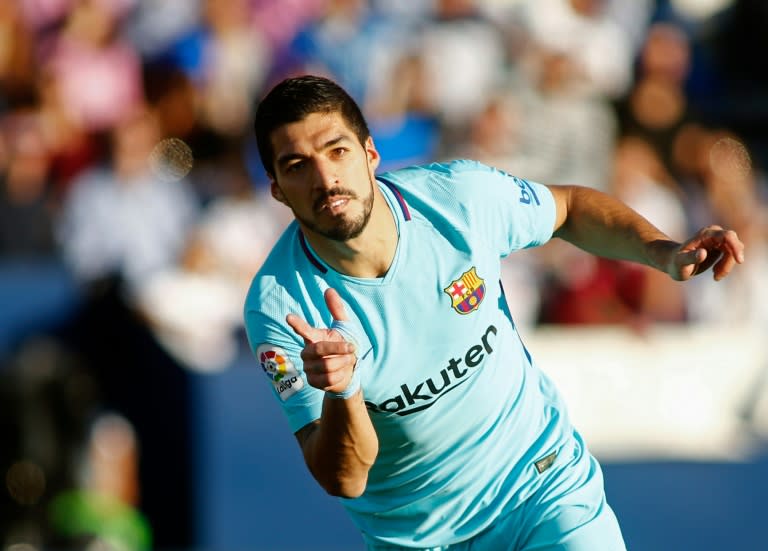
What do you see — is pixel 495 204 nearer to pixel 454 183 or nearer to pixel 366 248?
pixel 454 183

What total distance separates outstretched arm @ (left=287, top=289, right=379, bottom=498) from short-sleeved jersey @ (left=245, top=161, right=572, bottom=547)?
0.94 feet

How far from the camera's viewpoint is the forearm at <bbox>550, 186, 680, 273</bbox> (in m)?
4.46

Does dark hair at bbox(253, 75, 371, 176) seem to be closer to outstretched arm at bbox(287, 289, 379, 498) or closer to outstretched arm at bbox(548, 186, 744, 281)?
outstretched arm at bbox(287, 289, 379, 498)

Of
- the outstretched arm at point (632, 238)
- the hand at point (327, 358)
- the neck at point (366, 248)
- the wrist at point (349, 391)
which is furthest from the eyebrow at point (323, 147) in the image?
the outstretched arm at point (632, 238)

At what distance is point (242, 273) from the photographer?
965 cm

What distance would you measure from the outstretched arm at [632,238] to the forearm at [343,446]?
1.09m

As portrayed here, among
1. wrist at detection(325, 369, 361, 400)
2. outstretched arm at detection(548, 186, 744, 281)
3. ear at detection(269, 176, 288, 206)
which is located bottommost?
wrist at detection(325, 369, 361, 400)

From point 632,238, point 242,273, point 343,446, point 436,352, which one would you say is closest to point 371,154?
point 436,352

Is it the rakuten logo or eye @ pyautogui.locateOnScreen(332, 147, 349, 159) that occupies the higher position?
eye @ pyautogui.locateOnScreen(332, 147, 349, 159)

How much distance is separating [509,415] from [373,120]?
249 inches

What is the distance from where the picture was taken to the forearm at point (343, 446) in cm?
383

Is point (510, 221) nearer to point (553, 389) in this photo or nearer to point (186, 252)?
point (553, 389)

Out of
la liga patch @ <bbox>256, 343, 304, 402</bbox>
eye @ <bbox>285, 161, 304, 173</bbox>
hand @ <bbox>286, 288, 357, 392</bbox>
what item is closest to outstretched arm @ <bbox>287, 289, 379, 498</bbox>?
hand @ <bbox>286, 288, 357, 392</bbox>

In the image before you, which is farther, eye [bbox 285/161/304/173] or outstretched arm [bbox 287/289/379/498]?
eye [bbox 285/161/304/173]
